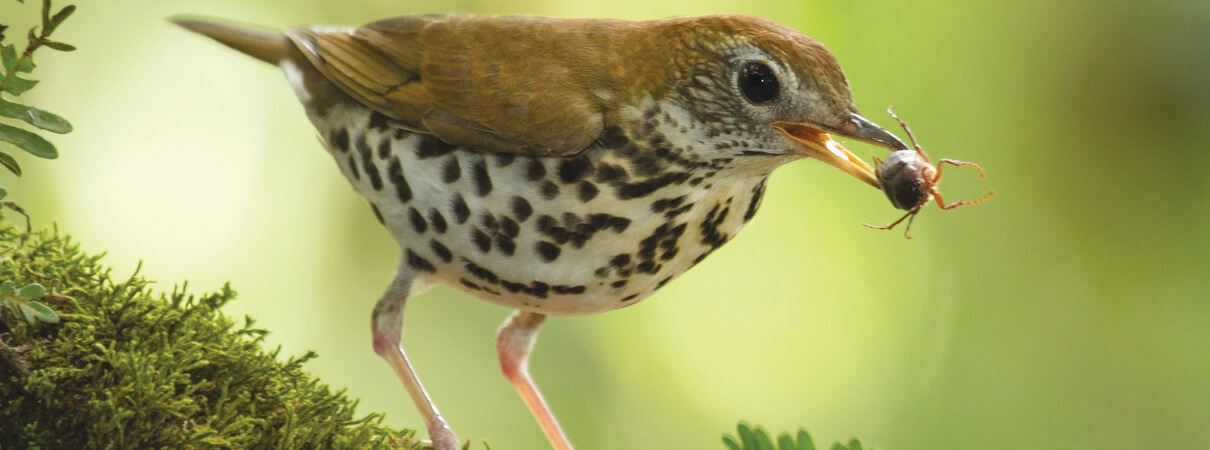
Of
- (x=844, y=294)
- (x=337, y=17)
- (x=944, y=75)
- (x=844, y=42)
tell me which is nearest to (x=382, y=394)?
(x=337, y=17)

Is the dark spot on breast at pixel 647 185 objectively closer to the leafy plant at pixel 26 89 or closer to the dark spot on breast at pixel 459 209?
the dark spot on breast at pixel 459 209

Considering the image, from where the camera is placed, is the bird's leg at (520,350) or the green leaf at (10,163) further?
the bird's leg at (520,350)

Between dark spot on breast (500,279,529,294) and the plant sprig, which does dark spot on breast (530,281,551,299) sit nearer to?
dark spot on breast (500,279,529,294)

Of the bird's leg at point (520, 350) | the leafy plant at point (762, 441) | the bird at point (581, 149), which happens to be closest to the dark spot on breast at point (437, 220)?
the bird at point (581, 149)

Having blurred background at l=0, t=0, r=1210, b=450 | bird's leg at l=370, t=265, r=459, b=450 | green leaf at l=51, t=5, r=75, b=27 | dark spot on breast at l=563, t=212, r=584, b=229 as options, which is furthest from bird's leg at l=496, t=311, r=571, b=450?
blurred background at l=0, t=0, r=1210, b=450

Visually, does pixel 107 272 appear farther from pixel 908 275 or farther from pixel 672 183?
pixel 908 275

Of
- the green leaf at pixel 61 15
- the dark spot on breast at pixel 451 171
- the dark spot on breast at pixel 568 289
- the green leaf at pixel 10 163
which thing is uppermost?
the dark spot on breast at pixel 451 171

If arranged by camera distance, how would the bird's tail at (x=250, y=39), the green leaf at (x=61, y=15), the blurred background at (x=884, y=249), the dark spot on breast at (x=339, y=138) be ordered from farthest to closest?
the blurred background at (x=884, y=249), the bird's tail at (x=250, y=39), the dark spot on breast at (x=339, y=138), the green leaf at (x=61, y=15)
